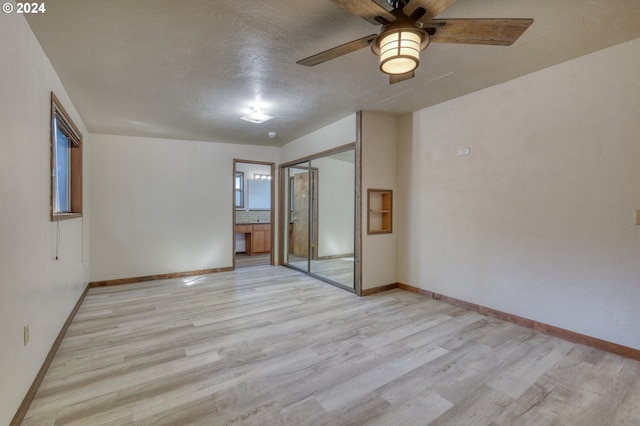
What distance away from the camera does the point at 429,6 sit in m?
1.49

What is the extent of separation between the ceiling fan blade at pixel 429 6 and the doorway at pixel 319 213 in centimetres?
392

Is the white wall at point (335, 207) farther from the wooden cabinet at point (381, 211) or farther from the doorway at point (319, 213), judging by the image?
the wooden cabinet at point (381, 211)

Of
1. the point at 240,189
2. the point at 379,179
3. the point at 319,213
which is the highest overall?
the point at 240,189

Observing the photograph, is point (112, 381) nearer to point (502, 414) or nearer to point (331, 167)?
point (502, 414)

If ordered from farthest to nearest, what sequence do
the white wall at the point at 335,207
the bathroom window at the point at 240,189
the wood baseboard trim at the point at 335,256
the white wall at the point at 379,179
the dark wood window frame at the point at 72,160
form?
the bathroom window at the point at 240,189
the wood baseboard trim at the point at 335,256
the white wall at the point at 335,207
the white wall at the point at 379,179
the dark wood window frame at the point at 72,160

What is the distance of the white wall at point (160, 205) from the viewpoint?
4.59m

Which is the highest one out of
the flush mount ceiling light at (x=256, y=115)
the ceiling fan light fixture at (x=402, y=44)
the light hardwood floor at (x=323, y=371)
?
the flush mount ceiling light at (x=256, y=115)

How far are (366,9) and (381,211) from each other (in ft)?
9.59

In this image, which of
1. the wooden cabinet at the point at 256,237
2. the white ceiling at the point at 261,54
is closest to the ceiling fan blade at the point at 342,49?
the white ceiling at the point at 261,54

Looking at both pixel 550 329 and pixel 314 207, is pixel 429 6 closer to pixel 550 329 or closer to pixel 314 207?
pixel 550 329

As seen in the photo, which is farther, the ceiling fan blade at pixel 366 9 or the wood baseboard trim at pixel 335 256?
the wood baseboard trim at pixel 335 256

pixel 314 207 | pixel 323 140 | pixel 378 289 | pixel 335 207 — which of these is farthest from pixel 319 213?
pixel 378 289

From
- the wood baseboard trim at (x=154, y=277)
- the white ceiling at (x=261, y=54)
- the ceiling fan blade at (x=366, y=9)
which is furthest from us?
the wood baseboard trim at (x=154, y=277)

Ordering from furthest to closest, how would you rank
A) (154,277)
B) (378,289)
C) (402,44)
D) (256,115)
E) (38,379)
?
1. (154,277)
2. (378,289)
3. (256,115)
4. (38,379)
5. (402,44)
